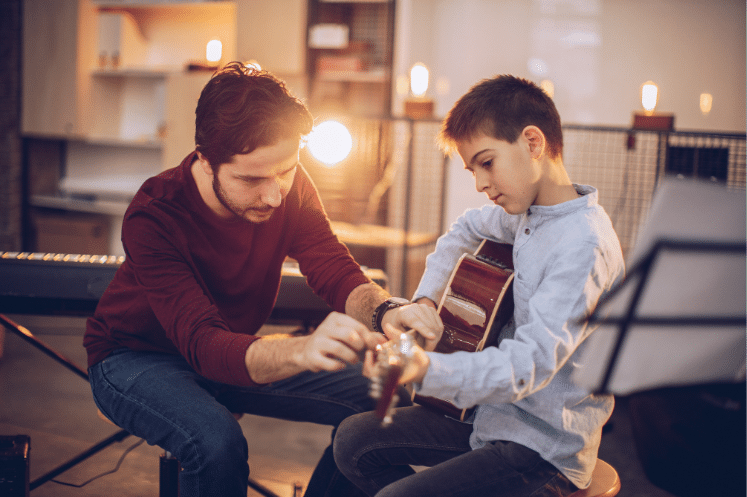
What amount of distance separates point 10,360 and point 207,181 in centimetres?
227

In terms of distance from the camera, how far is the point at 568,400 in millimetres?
1121

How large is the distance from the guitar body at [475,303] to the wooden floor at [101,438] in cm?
96

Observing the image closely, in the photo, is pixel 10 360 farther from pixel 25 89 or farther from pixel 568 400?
pixel 568 400

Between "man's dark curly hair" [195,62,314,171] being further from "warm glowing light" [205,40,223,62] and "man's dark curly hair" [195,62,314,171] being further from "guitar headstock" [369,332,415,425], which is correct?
"warm glowing light" [205,40,223,62]

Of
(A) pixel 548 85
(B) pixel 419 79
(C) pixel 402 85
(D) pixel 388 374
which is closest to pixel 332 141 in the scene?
(B) pixel 419 79

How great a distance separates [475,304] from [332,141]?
1135mm

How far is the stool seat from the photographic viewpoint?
43.9 inches

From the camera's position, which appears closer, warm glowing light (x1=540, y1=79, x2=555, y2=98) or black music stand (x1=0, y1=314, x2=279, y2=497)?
black music stand (x1=0, y1=314, x2=279, y2=497)

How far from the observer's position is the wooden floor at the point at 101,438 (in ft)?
6.60

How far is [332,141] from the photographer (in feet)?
7.41

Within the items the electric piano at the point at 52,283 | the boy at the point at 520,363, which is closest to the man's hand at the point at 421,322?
the boy at the point at 520,363

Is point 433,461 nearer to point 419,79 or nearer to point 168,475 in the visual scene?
point 168,475

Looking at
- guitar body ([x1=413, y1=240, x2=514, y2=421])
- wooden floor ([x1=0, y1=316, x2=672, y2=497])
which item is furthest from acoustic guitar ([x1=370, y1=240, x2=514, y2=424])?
wooden floor ([x1=0, y1=316, x2=672, y2=497])

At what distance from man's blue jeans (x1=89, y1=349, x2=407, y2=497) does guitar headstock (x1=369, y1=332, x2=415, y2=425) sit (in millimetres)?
430
